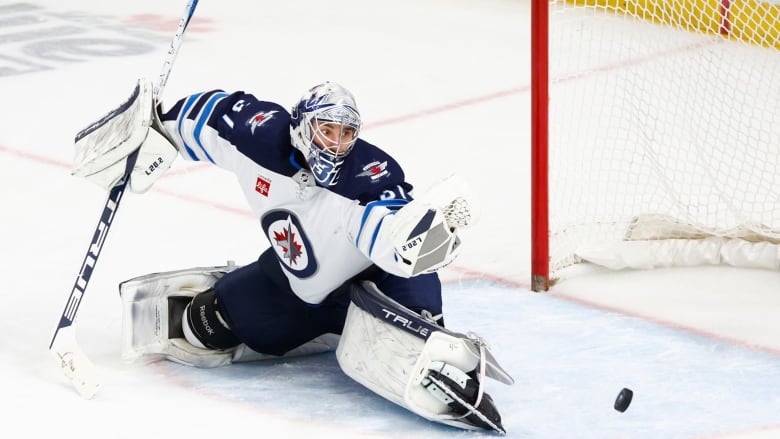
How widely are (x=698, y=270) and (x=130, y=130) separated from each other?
5.68ft

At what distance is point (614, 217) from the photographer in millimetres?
4406

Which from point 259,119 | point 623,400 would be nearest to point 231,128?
point 259,119

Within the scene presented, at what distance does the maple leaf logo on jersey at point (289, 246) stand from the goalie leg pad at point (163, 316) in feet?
1.18

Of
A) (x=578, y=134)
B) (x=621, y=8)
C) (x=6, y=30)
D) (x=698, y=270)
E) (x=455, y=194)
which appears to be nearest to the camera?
(x=455, y=194)

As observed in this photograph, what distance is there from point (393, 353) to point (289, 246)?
35 centimetres

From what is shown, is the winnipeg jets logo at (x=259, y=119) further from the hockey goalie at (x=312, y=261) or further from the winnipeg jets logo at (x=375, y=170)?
the winnipeg jets logo at (x=375, y=170)

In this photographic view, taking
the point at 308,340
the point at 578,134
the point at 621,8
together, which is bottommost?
the point at 308,340

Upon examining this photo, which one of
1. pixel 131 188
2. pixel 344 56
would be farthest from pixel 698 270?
pixel 344 56

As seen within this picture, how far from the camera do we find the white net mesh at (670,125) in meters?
4.36

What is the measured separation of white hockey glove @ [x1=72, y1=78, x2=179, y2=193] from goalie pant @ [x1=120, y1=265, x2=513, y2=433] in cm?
32

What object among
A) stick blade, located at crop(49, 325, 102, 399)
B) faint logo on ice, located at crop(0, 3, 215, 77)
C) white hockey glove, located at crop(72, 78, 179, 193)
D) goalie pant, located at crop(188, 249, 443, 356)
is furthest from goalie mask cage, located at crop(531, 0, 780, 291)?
faint logo on ice, located at crop(0, 3, 215, 77)

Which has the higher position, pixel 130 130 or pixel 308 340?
pixel 130 130

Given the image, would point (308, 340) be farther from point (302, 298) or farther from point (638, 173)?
point (638, 173)

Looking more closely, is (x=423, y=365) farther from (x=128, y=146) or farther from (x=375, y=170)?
(x=128, y=146)
